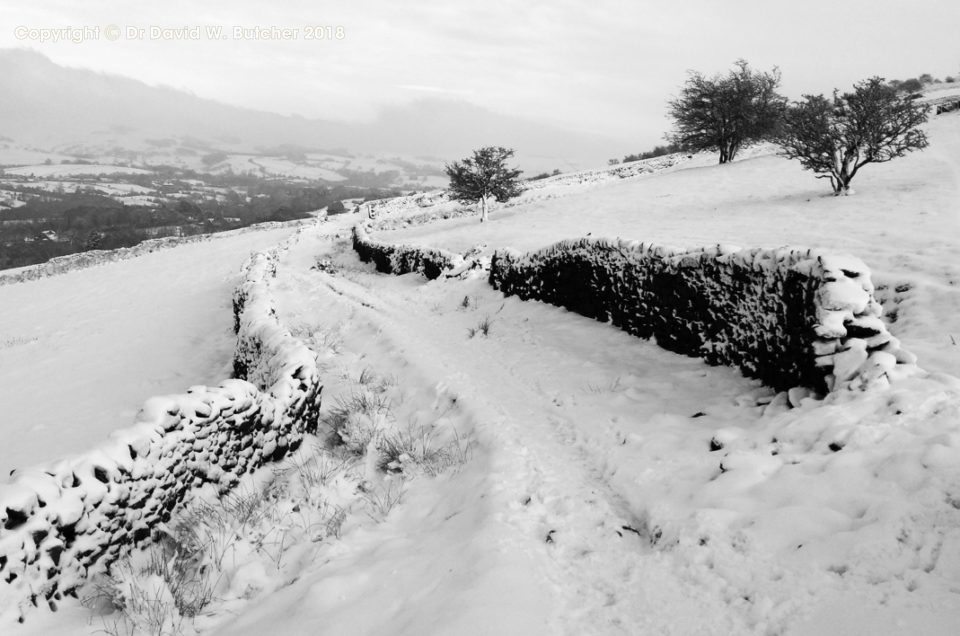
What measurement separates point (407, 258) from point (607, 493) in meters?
15.5

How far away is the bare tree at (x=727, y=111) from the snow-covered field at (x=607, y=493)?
24.1m

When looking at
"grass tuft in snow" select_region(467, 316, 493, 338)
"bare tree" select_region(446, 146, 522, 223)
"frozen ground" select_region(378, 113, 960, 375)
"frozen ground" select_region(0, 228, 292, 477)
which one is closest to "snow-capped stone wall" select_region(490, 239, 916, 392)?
"frozen ground" select_region(378, 113, 960, 375)

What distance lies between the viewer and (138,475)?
394cm

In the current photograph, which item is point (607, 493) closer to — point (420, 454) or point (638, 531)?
point (638, 531)

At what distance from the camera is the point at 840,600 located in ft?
8.12

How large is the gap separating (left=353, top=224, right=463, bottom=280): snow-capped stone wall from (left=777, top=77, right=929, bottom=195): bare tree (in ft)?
43.2

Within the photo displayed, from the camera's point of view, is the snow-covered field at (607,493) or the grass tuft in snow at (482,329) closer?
the snow-covered field at (607,493)

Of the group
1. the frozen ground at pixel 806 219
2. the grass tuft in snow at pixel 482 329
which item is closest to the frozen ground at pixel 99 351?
the grass tuft in snow at pixel 482 329

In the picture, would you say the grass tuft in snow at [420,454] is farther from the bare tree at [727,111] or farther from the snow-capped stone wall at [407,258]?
the bare tree at [727,111]

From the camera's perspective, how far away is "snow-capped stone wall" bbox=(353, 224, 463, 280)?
15930 mm

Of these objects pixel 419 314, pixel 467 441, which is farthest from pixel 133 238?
pixel 467 441

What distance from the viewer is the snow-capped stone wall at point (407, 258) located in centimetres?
1593

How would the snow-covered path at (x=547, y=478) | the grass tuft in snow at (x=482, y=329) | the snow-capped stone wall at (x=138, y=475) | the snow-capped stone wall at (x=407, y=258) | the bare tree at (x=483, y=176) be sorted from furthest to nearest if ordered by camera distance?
the bare tree at (x=483, y=176) < the snow-capped stone wall at (x=407, y=258) < the grass tuft in snow at (x=482, y=329) < the snow-capped stone wall at (x=138, y=475) < the snow-covered path at (x=547, y=478)

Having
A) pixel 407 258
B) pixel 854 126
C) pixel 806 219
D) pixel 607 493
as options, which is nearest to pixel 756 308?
pixel 607 493
